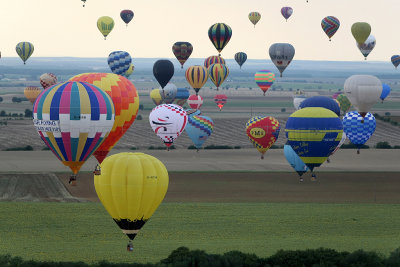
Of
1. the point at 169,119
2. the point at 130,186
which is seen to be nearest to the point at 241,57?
the point at 169,119

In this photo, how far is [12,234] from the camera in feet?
153

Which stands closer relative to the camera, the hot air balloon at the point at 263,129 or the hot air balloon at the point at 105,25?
the hot air balloon at the point at 263,129

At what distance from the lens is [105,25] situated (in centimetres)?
11750

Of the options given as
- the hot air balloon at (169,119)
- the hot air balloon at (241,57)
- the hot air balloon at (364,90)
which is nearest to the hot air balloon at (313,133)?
the hot air balloon at (364,90)

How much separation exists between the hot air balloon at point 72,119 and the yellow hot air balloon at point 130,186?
12874mm

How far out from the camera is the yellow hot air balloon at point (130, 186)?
38.6 metres

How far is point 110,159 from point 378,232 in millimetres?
17400

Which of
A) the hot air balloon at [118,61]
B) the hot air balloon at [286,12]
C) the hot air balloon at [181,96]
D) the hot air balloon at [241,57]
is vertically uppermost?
the hot air balloon at [286,12]

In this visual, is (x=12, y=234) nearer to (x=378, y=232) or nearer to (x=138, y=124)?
(x=378, y=232)

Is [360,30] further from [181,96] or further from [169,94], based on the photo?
[181,96]

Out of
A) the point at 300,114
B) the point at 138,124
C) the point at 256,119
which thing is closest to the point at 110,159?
the point at 300,114

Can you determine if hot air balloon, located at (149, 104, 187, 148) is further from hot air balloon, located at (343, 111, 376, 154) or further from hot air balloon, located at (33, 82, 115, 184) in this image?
hot air balloon, located at (33, 82, 115, 184)

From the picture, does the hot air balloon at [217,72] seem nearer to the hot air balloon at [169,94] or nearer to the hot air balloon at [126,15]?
the hot air balloon at [169,94]

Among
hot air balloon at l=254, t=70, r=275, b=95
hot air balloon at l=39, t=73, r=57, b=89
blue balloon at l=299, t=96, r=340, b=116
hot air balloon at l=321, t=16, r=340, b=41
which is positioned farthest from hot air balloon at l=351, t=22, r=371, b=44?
hot air balloon at l=39, t=73, r=57, b=89
